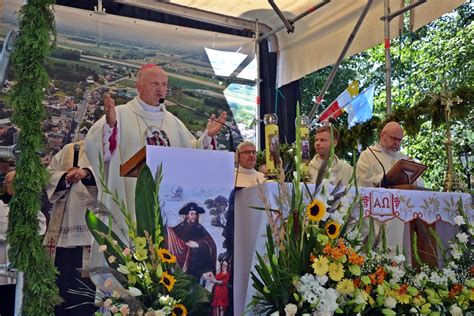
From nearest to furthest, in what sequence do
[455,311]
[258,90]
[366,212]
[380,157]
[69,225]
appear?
[455,311] → [366,212] → [69,225] → [380,157] → [258,90]

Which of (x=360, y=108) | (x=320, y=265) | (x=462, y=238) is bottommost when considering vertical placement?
(x=320, y=265)

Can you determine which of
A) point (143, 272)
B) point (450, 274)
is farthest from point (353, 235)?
point (143, 272)

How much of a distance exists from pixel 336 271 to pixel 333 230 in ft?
0.56

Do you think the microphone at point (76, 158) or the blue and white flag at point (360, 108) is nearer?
the microphone at point (76, 158)

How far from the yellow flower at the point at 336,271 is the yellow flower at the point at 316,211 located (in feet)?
0.66

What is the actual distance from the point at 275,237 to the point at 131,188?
1677 millimetres

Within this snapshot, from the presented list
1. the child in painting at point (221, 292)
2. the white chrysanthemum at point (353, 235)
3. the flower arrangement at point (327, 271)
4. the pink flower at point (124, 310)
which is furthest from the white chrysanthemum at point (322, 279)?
the pink flower at point (124, 310)

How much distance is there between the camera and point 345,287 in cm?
259

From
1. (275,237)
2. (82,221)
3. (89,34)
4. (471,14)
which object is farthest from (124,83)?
(471,14)

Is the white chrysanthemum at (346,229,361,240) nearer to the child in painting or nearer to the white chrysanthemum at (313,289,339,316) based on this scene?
the white chrysanthemum at (313,289,339,316)

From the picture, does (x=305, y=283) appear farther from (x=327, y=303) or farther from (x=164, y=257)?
(x=164, y=257)

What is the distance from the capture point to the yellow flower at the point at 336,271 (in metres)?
2.59

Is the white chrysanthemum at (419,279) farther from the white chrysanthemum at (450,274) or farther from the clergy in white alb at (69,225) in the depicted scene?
the clergy in white alb at (69,225)

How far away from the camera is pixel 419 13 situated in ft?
21.1
